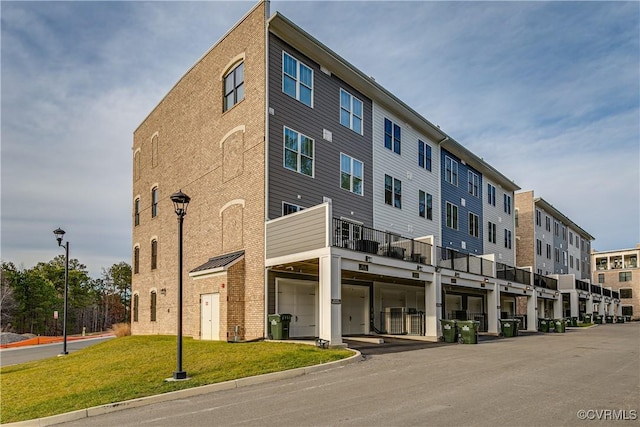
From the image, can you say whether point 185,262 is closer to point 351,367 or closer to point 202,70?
point 202,70

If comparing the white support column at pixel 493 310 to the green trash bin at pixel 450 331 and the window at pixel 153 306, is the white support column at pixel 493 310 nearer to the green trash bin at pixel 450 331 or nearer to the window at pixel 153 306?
the green trash bin at pixel 450 331

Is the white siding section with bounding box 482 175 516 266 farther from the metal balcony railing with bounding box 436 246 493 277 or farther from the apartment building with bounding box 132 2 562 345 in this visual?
the metal balcony railing with bounding box 436 246 493 277

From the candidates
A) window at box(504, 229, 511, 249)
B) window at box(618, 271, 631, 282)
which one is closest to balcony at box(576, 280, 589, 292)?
window at box(504, 229, 511, 249)

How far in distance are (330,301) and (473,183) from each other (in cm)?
2307

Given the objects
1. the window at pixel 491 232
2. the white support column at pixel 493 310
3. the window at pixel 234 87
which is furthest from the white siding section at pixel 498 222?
the window at pixel 234 87

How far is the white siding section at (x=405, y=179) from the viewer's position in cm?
2545

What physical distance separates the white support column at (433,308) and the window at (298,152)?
725 centimetres

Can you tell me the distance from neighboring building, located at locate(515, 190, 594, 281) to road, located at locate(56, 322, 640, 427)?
30503mm

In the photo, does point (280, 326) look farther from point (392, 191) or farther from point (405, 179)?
point (405, 179)

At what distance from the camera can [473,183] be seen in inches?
1412

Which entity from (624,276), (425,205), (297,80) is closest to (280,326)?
(297,80)

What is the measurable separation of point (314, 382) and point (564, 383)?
17.1 ft

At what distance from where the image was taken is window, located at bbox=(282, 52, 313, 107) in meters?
20.5

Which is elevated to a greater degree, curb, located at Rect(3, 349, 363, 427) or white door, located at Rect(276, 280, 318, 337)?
white door, located at Rect(276, 280, 318, 337)
